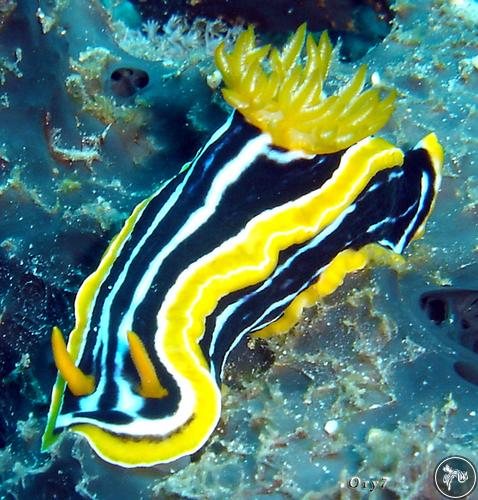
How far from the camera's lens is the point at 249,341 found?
3.64m

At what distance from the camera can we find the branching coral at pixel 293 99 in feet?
11.0

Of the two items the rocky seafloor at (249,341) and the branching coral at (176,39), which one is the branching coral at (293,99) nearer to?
the rocky seafloor at (249,341)

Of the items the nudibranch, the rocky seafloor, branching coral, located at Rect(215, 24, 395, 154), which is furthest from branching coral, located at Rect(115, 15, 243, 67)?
the nudibranch

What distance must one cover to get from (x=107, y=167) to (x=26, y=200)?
62cm

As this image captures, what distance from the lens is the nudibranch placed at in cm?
304

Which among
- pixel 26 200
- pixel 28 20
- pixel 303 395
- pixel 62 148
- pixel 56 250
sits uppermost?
pixel 28 20

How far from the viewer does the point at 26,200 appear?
154 inches

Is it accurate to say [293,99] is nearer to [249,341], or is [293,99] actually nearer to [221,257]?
[221,257]

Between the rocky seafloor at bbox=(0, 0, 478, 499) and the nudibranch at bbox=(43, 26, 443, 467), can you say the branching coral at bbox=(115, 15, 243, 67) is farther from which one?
the nudibranch at bbox=(43, 26, 443, 467)

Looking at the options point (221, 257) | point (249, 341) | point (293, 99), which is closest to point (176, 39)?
point (293, 99)

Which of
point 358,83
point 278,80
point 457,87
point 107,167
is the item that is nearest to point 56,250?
point 107,167

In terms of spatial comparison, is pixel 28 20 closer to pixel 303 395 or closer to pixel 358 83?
pixel 358 83

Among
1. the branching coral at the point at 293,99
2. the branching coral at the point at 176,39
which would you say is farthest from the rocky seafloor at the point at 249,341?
the branching coral at the point at 293,99

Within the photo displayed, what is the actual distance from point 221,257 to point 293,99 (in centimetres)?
99
